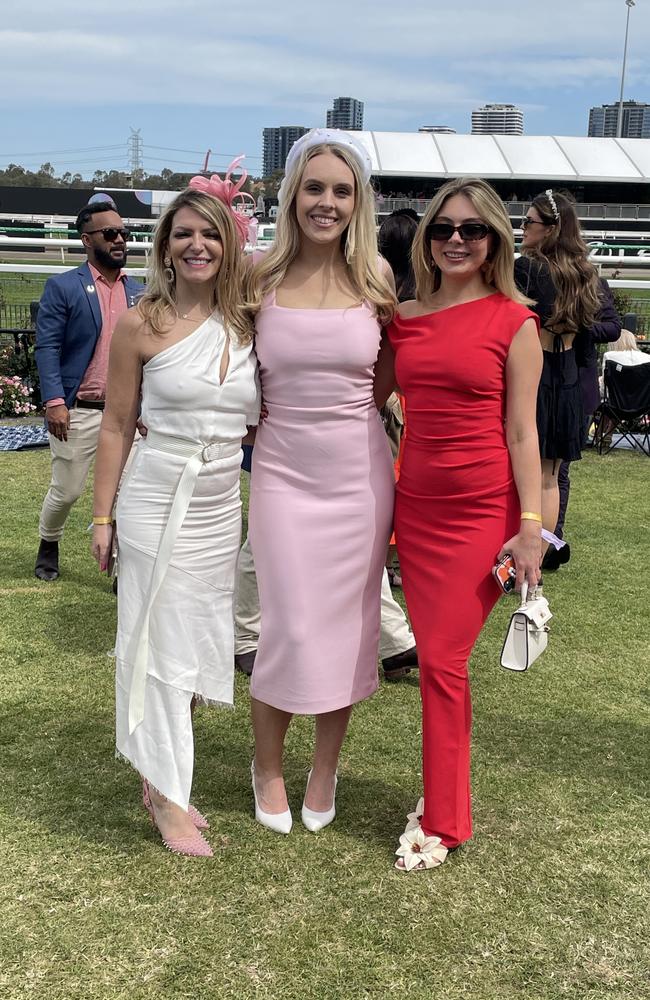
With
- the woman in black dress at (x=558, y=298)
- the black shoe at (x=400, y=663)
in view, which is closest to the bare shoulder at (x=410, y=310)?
the black shoe at (x=400, y=663)

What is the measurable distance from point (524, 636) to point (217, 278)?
1.46 metres

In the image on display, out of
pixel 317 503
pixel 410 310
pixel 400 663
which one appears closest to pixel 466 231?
pixel 410 310

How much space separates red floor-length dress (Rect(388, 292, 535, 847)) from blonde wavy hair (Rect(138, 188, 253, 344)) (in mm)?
493

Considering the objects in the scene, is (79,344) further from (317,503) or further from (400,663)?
(317,503)

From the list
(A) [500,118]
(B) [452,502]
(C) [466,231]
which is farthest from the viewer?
(A) [500,118]

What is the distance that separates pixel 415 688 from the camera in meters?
4.55

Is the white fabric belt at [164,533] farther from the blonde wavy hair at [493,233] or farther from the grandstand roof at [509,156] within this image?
the grandstand roof at [509,156]

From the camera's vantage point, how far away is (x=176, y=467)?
3.00 meters

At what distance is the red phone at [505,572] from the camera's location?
2982 millimetres

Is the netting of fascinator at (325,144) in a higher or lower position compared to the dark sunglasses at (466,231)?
higher

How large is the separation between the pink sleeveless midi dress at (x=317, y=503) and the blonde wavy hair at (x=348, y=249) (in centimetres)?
6

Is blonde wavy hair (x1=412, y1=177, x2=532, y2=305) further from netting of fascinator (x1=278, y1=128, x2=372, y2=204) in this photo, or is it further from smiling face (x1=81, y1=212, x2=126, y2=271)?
smiling face (x1=81, y1=212, x2=126, y2=271)

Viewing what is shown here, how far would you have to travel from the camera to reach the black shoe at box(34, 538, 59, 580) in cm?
594

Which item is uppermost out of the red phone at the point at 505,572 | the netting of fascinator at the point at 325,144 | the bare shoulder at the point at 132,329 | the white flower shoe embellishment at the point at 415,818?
the netting of fascinator at the point at 325,144
